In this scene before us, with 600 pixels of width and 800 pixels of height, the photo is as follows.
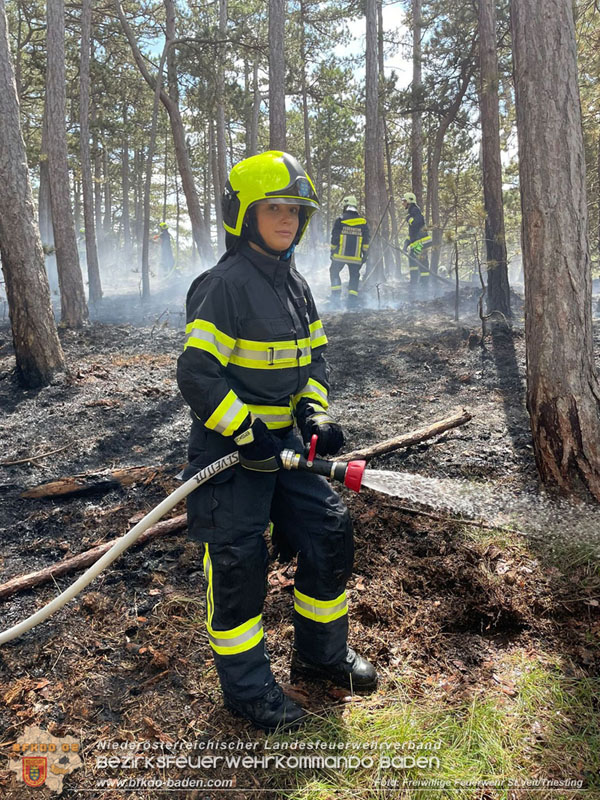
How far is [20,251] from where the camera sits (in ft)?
23.5

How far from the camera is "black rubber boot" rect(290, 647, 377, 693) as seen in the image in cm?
252

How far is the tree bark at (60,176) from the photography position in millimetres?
11273

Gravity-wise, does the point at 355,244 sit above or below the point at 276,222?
above

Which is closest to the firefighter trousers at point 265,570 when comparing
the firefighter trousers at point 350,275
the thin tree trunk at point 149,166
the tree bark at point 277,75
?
the tree bark at point 277,75

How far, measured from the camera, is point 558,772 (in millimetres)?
2012

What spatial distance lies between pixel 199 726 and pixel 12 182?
7.39 m

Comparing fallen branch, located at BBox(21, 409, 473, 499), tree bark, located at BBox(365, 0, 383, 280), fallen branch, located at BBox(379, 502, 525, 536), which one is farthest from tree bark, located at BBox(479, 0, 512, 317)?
fallen branch, located at BBox(379, 502, 525, 536)

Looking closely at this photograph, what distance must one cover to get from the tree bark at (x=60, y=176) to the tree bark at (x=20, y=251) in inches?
162

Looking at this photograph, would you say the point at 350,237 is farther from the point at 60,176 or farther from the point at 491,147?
the point at 60,176

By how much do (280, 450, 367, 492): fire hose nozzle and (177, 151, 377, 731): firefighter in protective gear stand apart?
0.05 meters

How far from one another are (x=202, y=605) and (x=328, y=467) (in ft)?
4.63

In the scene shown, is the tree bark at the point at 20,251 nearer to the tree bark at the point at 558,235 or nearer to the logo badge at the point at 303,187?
the logo badge at the point at 303,187

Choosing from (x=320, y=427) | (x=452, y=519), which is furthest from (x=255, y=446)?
(x=452, y=519)

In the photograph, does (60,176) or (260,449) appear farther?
(60,176)
